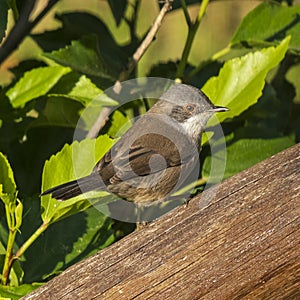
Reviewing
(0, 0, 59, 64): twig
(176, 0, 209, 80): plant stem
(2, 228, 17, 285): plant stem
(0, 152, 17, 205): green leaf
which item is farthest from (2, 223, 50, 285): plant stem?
(0, 0, 59, 64): twig

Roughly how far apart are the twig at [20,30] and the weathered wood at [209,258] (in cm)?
135

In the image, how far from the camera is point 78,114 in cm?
321

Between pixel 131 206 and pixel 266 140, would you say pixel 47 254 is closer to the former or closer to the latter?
pixel 131 206

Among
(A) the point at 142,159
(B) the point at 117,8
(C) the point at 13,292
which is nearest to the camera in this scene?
(C) the point at 13,292

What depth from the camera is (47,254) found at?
286 centimetres

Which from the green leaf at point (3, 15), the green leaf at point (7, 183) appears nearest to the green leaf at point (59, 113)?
the green leaf at point (3, 15)

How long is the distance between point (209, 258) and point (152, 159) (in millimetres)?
1207

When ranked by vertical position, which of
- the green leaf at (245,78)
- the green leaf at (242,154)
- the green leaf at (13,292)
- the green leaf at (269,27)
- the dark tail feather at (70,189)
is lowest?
the green leaf at (242,154)

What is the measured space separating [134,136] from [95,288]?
120cm

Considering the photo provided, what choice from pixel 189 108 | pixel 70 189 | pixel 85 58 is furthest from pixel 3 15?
pixel 189 108

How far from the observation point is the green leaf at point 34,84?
10.3 ft

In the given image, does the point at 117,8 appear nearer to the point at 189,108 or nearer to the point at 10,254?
the point at 189,108

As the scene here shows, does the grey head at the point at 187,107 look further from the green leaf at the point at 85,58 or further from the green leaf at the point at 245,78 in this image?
the green leaf at the point at 85,58

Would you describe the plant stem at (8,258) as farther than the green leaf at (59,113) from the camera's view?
No
